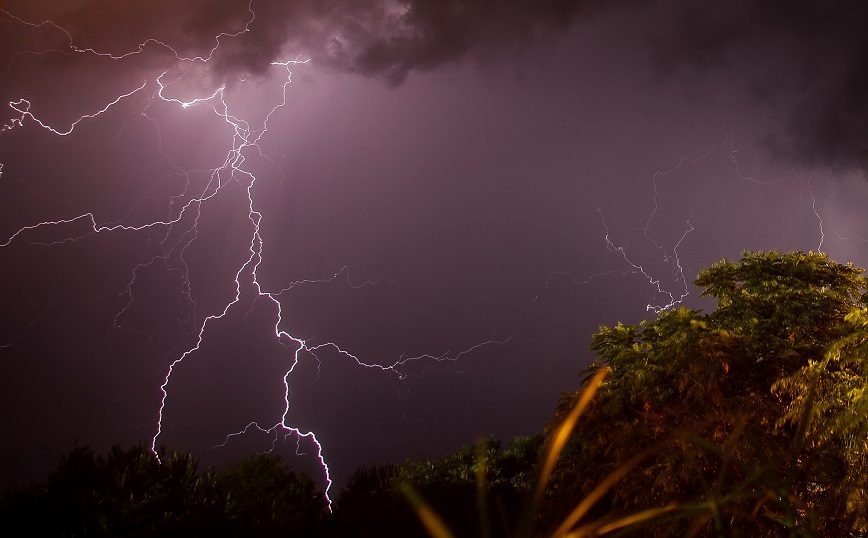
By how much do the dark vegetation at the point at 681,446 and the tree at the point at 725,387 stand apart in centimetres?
3

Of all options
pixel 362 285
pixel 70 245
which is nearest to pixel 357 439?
pixel 362 285

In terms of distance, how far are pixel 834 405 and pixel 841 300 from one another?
15.2 feet

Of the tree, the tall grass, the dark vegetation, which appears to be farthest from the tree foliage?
the tall grass

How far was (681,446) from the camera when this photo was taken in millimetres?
8094

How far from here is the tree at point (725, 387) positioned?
8.38 m

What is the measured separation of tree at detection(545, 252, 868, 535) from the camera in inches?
330

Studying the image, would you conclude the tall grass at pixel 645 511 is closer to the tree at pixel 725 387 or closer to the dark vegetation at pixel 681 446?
the dark vegetation at pixel 681 446

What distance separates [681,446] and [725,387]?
2366mm

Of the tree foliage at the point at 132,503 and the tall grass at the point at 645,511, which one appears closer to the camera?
the tall grass at the point at 645,511

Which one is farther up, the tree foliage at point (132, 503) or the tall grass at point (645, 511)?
the tree foliage at point (132, 503)

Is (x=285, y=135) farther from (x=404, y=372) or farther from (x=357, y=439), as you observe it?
(x=404, y=372)

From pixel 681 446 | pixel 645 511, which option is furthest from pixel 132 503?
pixel 645 511

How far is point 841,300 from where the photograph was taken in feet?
33.5

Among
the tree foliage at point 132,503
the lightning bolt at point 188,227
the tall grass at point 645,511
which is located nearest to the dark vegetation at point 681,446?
the tree foliage at point 132,503
